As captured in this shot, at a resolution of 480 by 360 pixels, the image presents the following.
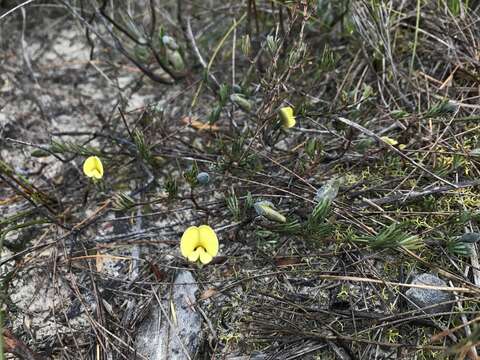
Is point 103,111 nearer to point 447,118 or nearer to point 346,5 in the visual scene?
point 346,5

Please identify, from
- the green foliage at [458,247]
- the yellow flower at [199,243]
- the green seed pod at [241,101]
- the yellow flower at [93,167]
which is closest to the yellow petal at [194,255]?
the yellow flower at [199,243]

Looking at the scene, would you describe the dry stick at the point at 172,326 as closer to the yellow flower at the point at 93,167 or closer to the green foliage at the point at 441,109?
the yellow flower at the point at 93,167

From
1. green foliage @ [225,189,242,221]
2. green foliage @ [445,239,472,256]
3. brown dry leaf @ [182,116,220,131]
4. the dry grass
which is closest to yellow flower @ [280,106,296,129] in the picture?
the dry grass

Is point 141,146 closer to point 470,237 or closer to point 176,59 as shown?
point 176,59

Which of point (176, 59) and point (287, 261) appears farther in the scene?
point (176, 59)

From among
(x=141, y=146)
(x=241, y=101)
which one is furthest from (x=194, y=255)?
(x=241, y=101)

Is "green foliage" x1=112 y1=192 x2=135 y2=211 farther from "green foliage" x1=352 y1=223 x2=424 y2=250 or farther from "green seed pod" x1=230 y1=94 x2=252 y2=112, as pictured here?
"green foliage" x1=352 y1=223 x2=424 y2=250

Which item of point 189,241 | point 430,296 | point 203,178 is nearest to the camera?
point 430,296
